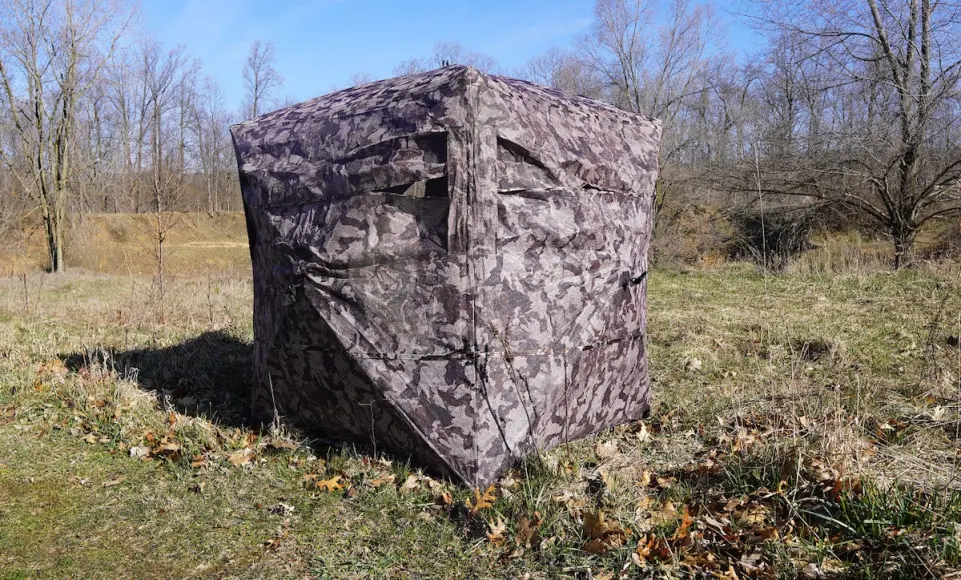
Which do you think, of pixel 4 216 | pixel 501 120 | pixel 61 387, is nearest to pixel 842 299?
pixel 501 120

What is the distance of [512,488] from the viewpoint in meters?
3.61

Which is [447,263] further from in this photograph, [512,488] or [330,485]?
[330,485]

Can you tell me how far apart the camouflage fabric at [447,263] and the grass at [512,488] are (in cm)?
32

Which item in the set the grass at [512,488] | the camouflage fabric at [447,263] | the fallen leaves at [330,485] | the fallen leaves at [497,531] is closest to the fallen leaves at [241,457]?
the grass at [512,488]

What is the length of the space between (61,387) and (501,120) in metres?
4.37

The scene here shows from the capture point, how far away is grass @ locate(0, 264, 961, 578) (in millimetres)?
2939

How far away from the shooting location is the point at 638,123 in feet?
15.2

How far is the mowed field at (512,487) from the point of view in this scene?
9.65 feet

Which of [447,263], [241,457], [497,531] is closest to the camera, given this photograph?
[497,531]

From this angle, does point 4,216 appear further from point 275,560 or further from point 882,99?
point 882,99

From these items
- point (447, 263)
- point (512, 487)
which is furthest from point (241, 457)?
point (447, 263)

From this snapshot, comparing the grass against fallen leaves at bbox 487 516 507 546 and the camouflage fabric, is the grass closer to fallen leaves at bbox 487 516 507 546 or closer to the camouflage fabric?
fallen leaves at bbox 487 516 507 546

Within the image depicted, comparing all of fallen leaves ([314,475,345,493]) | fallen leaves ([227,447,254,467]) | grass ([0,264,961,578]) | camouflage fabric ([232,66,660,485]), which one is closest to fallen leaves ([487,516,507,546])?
grass ([0,264,961,578])

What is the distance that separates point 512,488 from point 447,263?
4.40 feet
